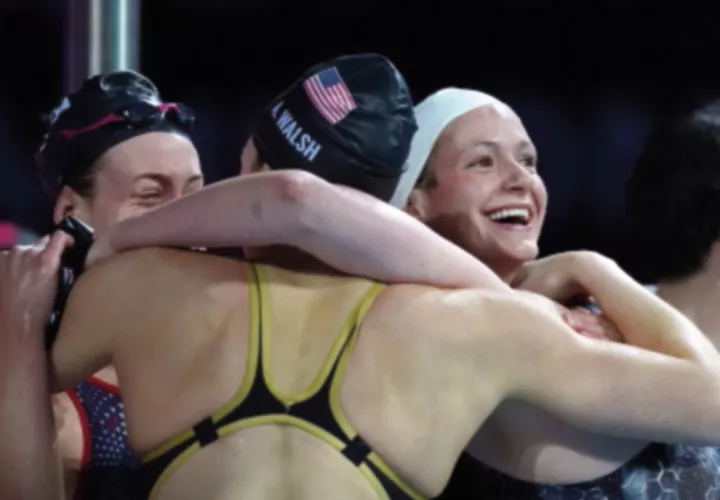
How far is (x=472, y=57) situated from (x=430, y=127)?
10.4 ft

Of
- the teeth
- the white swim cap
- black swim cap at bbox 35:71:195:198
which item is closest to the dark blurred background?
black swim cap at bbox 35:71:195:198

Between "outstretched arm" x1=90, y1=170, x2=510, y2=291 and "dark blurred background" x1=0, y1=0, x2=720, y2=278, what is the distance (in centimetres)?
358

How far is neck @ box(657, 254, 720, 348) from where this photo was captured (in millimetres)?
2074

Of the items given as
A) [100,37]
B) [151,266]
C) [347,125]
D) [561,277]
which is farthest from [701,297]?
[100,37]

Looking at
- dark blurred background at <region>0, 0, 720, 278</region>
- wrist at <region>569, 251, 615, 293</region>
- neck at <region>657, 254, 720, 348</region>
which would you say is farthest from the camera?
dark blurred background at <region>0, 0, 720, 278</region>

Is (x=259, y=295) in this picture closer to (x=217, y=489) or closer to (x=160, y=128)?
(x=217, y=489)

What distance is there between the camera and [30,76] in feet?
16.8

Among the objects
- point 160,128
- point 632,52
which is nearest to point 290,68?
point 632,52

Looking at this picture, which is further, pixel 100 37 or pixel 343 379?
pixel 100 37

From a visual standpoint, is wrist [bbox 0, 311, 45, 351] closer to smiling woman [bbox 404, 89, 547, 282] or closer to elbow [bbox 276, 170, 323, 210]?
elbow [bbox 276, 170, 323, 210]

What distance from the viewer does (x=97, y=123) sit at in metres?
2.17

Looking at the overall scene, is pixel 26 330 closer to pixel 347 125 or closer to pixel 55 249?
pixel 55 249

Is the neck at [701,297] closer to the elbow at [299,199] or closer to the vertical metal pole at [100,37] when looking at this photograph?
the elbow at [299,199]

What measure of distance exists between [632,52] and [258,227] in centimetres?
407
